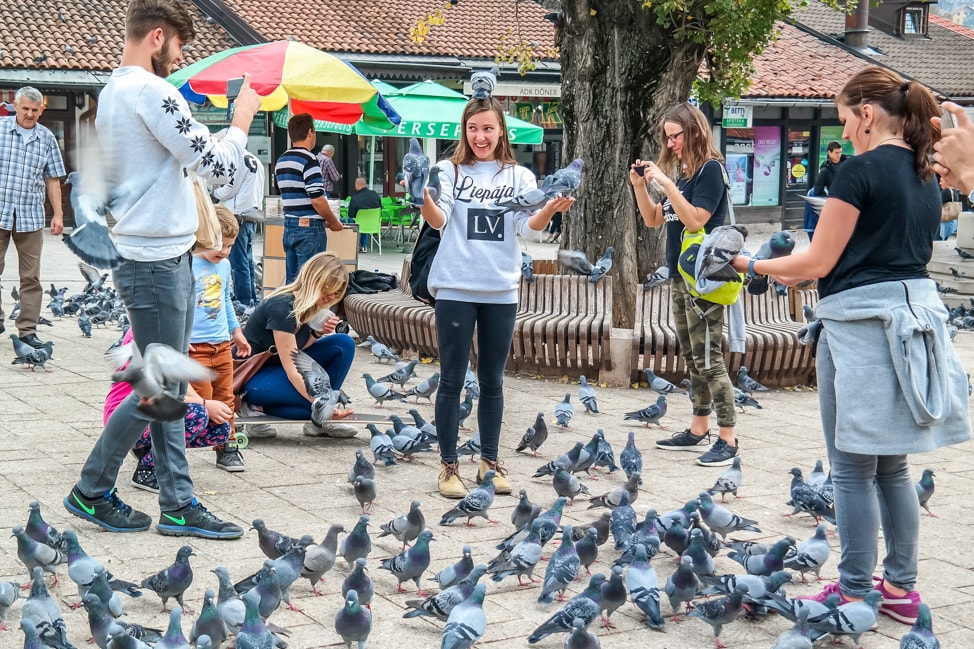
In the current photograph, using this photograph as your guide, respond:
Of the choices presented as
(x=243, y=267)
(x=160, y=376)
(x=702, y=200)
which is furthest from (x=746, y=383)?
(x=160, y=376)

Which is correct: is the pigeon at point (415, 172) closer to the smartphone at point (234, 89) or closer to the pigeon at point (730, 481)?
the smartphone at point (234, 89)

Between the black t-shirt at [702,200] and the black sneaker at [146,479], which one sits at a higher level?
the black t-shirt at [702,200]

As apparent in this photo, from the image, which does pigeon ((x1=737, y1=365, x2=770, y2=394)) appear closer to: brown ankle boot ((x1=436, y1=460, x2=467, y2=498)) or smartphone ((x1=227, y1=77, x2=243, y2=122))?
brown ankle boot ((x1=436, y1=460, x2=467, y2=498))

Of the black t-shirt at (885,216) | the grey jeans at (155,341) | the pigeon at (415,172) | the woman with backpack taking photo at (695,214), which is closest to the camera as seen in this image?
the black t-shirt at (885,216)

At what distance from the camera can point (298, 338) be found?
6.83 metres

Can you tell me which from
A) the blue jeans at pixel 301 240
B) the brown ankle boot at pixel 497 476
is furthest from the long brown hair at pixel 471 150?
the blue jeans at pixel 301 240

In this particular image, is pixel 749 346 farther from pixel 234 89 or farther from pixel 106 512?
pixel 106 512

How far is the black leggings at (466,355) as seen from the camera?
5652 millimetres

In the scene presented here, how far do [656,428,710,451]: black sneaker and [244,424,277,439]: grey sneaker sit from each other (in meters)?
2.45

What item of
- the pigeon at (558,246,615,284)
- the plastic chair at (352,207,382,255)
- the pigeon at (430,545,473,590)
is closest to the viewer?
the pigeon at (430,545,473,590)

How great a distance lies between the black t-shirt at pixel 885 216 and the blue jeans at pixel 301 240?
6683 millimetres

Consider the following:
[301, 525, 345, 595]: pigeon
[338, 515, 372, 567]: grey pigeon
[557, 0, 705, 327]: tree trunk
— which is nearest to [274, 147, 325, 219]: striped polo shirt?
[557, 0, 705, 327]: tree trunk

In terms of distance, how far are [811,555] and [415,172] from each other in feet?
7.92

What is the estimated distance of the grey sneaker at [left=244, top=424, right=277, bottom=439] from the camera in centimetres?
705
